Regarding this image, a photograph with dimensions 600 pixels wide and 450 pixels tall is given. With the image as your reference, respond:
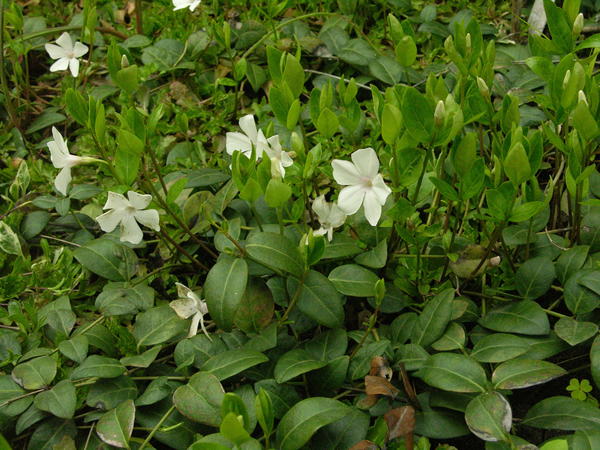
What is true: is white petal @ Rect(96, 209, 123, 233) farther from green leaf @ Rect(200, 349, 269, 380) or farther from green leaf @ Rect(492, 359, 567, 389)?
green leaf @ Rect(492, 359, 567, 389)

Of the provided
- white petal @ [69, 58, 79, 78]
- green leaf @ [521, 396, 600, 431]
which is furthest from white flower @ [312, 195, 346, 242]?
white petal @ [69, 58, 79, 78]

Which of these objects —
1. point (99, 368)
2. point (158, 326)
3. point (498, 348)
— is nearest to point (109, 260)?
point (158, 326)

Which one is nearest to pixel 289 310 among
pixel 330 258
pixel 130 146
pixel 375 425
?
pixel 330 258

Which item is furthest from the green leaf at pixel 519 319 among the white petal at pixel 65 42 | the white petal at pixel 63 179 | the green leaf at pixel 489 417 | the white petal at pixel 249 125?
the white petal at pixel 65 42

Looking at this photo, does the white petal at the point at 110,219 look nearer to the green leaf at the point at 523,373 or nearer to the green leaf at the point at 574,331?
the green leaf at the point at 523,373

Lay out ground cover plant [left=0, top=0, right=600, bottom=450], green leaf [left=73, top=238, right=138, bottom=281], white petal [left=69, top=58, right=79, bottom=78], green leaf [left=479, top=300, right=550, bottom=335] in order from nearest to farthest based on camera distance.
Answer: ground cover plant [left=0, top=0, right=600, bottom=450] → green leaf [left=479, top=300, right=550, bottom=335] → green leaf [left=73, top=238, right=138, bottom=281] → white petal [left=69, top=58, right=79, bottom=78]

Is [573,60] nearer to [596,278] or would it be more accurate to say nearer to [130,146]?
[596,278]
